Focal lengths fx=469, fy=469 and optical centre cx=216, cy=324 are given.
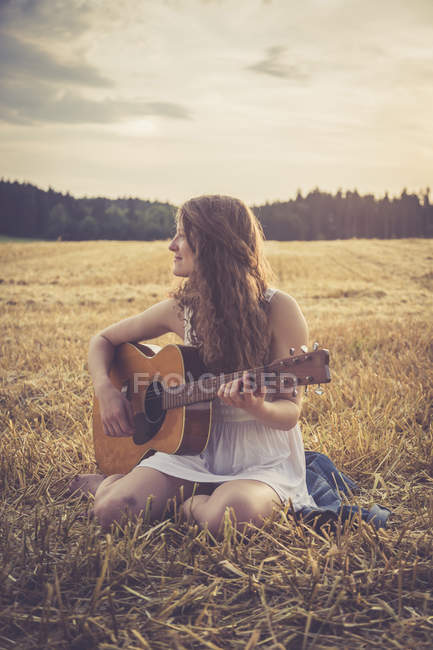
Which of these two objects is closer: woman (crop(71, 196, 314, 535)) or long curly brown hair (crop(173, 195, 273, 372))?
woman (crop(71, 196, 314, 535))

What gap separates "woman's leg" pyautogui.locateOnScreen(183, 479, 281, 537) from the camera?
6.65 ft

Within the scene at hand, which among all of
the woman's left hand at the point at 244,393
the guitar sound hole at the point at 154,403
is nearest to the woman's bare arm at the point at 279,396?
the woman's left hand at the point at 244,393

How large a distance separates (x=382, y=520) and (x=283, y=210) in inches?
3018

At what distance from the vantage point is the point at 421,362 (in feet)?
16.0

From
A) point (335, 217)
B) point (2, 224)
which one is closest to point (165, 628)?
point (2, 224)

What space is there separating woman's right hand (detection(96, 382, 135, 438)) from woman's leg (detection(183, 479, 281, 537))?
0.64 meters

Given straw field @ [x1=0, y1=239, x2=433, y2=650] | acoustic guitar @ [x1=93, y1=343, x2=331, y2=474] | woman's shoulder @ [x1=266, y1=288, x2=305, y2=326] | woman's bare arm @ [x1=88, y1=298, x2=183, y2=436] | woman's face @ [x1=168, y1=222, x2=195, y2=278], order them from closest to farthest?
straw field @ [x1=0, y1=239, x2=433, y2=650] → acoustic guitar @ [x1=93, y1=343, x2=331, y2=474] → woman's shoulder @ [x1=266, y1=288, x2=305, y2=326] → woman's face @ [x1=168, y1=222, x2=195, y2=278] → woman's bare arm @ [x1=88, y1=298, x2=183, y2=436]

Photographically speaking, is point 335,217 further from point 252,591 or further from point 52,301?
point 252,591

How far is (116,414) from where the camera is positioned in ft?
8.62

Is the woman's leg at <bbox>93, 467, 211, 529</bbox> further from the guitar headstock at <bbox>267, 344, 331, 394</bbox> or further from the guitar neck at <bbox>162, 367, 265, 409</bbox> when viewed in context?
the guitar headstock at <bbox>267, 344, 331, 394</bbox>

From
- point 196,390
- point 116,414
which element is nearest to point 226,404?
point 196,390

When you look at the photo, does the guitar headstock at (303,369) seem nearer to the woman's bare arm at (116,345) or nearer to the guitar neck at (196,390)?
the guitar neck at (196,390)

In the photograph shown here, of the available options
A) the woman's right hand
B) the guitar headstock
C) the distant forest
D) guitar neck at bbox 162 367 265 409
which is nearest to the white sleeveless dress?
guitar neck at bbox 162 367 265 409

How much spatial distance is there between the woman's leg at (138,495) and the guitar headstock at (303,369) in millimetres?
690
